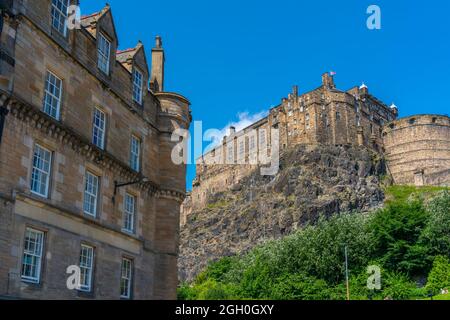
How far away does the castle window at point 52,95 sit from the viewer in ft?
58.3

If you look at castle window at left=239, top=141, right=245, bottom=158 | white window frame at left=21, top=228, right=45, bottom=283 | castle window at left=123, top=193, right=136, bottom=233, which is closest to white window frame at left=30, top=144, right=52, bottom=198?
white window frame at left=21, top=228, right=45, bottom=283

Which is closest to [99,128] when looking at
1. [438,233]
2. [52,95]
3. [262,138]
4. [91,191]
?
[91,191]

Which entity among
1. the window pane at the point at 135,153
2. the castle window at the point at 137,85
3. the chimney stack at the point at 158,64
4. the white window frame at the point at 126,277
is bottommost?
the white window frame at the point at 126,277

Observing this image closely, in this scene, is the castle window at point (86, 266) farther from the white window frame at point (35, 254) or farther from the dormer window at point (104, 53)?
the dormer window at point (104, 53)

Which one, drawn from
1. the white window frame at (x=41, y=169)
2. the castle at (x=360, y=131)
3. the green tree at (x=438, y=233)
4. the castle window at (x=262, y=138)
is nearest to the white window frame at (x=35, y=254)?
the white window frame at (x=41, y=169)

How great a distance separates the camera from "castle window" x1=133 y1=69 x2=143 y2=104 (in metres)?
23.6

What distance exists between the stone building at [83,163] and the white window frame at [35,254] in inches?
1.2

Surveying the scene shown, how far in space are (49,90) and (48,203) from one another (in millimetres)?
3648

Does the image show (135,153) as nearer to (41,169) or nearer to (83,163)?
(83,163)

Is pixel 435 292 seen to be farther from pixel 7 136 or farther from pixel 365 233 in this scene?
pixel 7 136

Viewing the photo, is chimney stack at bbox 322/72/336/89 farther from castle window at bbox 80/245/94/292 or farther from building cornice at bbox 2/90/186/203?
castle window at bbox 80/245/94/292

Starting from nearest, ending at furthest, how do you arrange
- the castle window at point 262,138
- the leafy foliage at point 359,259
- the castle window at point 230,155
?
the leafy foliage at point 359,259 < the castle window at point 262,138 < the castle window at point 230,155
